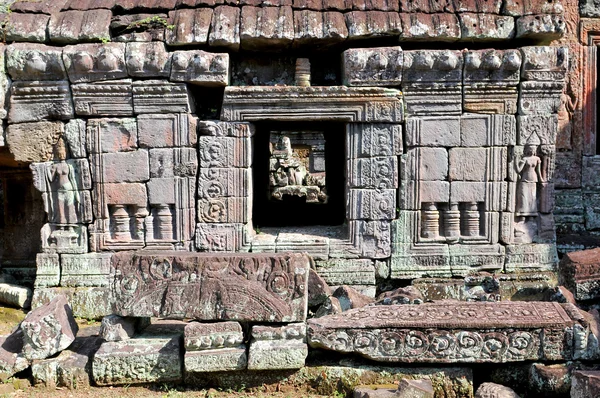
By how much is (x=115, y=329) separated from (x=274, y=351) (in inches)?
56.6

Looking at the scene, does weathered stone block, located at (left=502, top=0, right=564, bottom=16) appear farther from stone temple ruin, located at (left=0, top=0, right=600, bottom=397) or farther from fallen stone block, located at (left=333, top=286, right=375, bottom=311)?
fallen stone block, located at (left=333, top=286, right=375, bottom=311)

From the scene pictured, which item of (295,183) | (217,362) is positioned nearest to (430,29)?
(217,362)

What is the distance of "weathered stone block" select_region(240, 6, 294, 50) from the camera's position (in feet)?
22.7

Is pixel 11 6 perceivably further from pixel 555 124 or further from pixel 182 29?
pixel 555 124

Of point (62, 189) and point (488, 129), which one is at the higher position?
point (488, 129)

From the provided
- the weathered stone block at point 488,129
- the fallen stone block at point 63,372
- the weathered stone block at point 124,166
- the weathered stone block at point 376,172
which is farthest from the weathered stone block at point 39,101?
the weathered stone block at point 488,129

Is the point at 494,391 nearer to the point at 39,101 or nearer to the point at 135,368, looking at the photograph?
the point at 135,368

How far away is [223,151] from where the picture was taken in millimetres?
7234

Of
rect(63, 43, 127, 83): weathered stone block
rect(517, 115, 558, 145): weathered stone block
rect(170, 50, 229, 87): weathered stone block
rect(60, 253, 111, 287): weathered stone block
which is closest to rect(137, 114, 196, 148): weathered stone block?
rect(170, 50, 229, 87): weathered stone block

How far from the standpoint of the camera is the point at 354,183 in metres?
7.27

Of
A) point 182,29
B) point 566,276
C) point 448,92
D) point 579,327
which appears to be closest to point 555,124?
point 448,92

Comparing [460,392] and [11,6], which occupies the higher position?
Answer: [11,6]

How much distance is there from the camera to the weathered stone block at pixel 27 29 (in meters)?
7.10

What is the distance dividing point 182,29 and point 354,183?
2.75 meters
